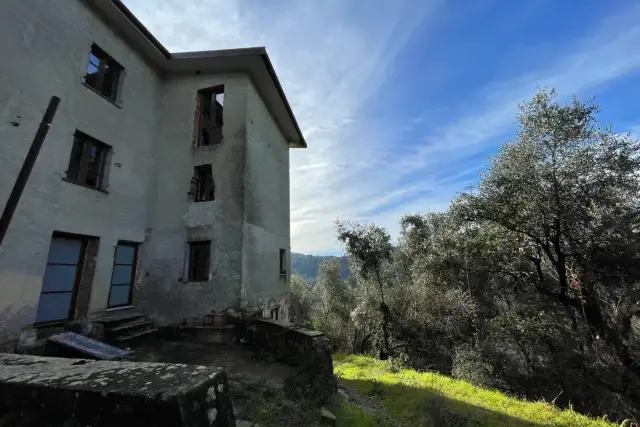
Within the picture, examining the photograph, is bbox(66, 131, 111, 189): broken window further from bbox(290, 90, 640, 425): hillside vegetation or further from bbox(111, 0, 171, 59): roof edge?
bbox(290, 90, 640, 425): hillside vegetation

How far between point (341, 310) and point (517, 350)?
14.4m

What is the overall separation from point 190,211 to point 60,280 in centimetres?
377

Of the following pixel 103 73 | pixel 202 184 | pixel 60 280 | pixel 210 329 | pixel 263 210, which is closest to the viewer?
pixel 60 280

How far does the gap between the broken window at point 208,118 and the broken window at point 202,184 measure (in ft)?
3.20

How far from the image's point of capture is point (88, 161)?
8250 mm

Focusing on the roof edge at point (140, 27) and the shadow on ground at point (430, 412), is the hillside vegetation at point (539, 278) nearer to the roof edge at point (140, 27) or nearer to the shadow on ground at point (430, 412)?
the shadow on ground at point (430, 412)

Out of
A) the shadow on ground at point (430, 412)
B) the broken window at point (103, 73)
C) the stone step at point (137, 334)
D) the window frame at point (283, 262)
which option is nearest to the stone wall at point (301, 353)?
the shadow on ground at point (430, 412)

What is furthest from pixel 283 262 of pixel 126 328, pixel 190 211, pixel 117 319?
pixel 117 319

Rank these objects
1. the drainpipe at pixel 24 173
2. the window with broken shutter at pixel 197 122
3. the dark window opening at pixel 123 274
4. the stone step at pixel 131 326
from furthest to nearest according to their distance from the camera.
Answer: the window with broken shutter at pixel 197 122
the dark window opening at pixel 123 274
the stone step at pixel 131 326
the drainpipe at pixel 24 173

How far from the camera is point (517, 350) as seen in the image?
48.5 feet

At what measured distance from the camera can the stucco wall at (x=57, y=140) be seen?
6273 mm

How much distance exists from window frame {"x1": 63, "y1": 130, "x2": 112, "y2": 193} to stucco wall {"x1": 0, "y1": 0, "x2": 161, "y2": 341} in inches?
7.2

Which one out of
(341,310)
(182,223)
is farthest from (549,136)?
(341,310)

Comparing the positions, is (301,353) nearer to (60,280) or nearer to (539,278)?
(60,280)
